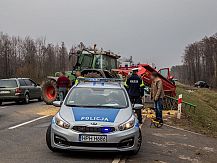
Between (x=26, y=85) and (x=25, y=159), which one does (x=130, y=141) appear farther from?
(x=26, y=85)

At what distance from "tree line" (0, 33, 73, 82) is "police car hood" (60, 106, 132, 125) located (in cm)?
4930

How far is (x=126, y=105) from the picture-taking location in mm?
8164

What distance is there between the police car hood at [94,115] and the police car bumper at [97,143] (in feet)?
0.83

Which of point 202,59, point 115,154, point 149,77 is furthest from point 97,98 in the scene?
point 202,59

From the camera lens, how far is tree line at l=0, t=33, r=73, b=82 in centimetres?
5986

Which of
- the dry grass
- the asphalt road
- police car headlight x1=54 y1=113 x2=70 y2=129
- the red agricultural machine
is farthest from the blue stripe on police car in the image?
the red agricultural machine

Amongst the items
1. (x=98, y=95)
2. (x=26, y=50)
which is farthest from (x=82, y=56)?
(x=26, y=50)

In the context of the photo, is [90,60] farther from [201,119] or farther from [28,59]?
[28,59]

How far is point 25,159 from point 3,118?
293 inches

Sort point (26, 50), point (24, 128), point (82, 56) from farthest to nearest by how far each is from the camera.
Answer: point (26, 50) < point (82, 56) < point (24, 128)

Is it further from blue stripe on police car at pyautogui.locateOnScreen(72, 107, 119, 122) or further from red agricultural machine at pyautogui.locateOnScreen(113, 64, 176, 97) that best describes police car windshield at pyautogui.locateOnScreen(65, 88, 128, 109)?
red agricultural machine at pyautogui.locateOnScreen(113, 64, 176, 97)

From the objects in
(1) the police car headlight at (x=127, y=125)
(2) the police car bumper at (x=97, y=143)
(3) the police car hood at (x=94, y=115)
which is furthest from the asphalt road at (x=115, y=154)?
(3) the police car hood at (x=94, y=115)

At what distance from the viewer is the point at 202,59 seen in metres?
110

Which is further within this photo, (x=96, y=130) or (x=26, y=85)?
(x=26, y=85)
